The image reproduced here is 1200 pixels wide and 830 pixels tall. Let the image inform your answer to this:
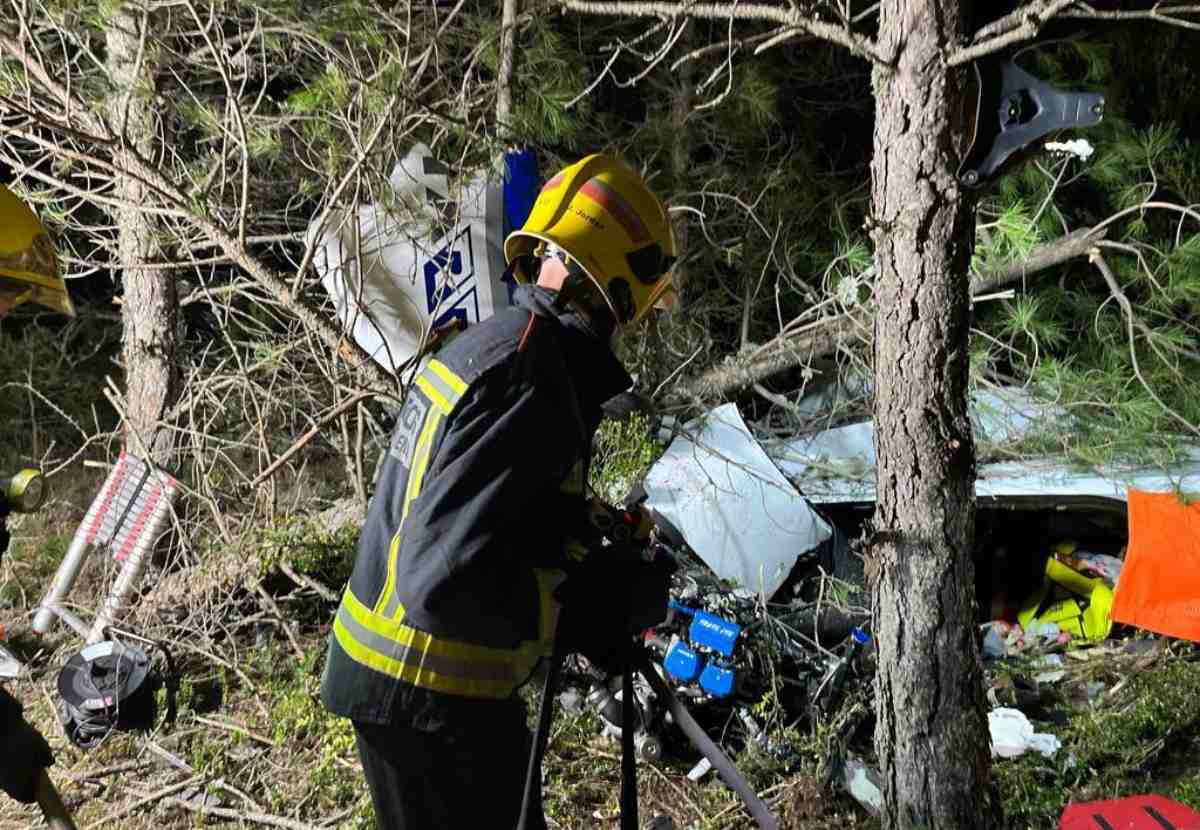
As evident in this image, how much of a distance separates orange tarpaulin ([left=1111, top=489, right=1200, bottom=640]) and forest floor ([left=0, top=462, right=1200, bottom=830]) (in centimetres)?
23

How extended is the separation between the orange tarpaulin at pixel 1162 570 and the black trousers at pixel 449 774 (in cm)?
303

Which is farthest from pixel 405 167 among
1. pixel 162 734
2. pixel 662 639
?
pixel 162 734

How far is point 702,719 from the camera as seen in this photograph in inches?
128

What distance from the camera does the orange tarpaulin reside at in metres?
3.58

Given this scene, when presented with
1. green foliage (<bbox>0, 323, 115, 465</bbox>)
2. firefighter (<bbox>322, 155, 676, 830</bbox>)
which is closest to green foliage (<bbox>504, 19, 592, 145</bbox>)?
firefighter (<bbox>322, 155, 676, 830</bbox>)

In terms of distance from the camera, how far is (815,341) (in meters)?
4.29

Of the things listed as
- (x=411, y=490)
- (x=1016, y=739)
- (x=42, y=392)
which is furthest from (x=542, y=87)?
(x=42, y=392)

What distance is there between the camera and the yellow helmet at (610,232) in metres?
1.93

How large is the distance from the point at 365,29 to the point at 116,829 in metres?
3.17

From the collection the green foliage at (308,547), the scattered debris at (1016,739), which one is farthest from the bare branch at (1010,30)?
the green foliage at (308,547)

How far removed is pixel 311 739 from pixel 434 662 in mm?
2005

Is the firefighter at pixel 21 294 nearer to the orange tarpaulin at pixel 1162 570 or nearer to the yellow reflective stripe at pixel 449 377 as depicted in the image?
the yellow reflective stripe at pixel 449 377

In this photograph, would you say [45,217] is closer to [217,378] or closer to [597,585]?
[217,378]

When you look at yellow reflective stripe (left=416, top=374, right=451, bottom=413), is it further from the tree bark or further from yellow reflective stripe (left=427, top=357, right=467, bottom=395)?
the tree bark
